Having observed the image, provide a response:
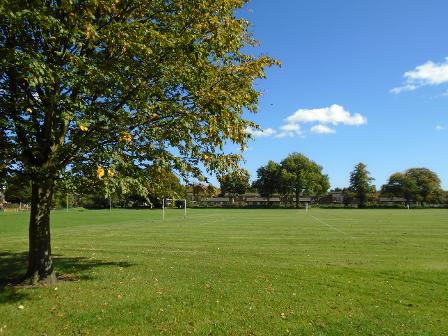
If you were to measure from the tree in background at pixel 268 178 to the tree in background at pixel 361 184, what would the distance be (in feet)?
A: 86.6

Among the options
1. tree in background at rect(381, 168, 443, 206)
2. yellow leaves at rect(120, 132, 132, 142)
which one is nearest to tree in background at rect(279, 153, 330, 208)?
tree in background at rect(381, 168, 443, 206)

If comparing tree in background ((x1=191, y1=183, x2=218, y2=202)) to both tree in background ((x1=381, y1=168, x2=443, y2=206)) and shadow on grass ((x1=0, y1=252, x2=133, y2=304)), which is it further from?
tree in background ((x1=381, y1=168, x2=443, y2=206))

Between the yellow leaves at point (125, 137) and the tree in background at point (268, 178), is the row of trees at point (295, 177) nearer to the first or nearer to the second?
the tree in background at point (268, 178)

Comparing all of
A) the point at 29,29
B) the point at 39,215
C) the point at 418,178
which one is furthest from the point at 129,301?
the point at 418,178

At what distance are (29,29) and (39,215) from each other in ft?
14.4

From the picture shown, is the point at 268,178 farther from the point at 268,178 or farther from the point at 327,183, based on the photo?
the point at 327,183

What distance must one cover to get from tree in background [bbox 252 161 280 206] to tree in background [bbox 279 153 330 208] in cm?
221

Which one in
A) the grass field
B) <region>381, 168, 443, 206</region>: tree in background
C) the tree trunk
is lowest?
the grass field

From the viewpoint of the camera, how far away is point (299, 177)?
463ft

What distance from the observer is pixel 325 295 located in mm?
10453

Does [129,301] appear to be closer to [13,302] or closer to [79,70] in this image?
[13,302]

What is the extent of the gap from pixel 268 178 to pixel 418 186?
49.5 metres

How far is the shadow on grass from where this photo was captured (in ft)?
34.5

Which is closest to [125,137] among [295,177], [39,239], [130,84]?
[130,84]
